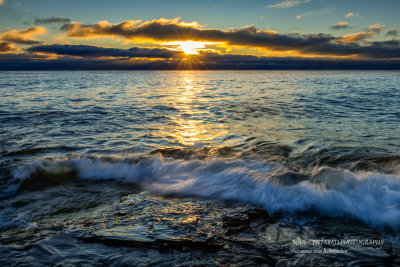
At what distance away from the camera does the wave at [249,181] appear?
181 inches

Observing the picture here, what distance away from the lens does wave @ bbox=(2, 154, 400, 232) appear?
4.59 m

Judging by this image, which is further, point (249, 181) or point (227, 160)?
point (227, 160)

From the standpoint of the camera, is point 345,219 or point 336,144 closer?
point 345,219

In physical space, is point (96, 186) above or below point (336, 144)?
below

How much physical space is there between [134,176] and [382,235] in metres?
5.18

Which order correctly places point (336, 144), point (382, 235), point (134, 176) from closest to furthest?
1. point (382, 235)
2. point (134, 176)
3. point (336, 144)

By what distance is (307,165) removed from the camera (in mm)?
6695

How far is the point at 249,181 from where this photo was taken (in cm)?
573

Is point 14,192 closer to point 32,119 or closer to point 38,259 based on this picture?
point 38,259

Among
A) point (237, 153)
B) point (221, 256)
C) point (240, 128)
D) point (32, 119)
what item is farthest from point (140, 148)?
point (32, 119)

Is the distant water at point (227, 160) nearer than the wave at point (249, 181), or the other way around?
the wave at point (249, 181)

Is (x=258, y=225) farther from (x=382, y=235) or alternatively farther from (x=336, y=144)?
(x=336, y=144)

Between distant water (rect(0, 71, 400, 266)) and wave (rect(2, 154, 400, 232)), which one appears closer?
wave (rect(2, 154, 400, 232))

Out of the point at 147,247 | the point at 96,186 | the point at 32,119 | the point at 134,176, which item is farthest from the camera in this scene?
the point at 32,119
